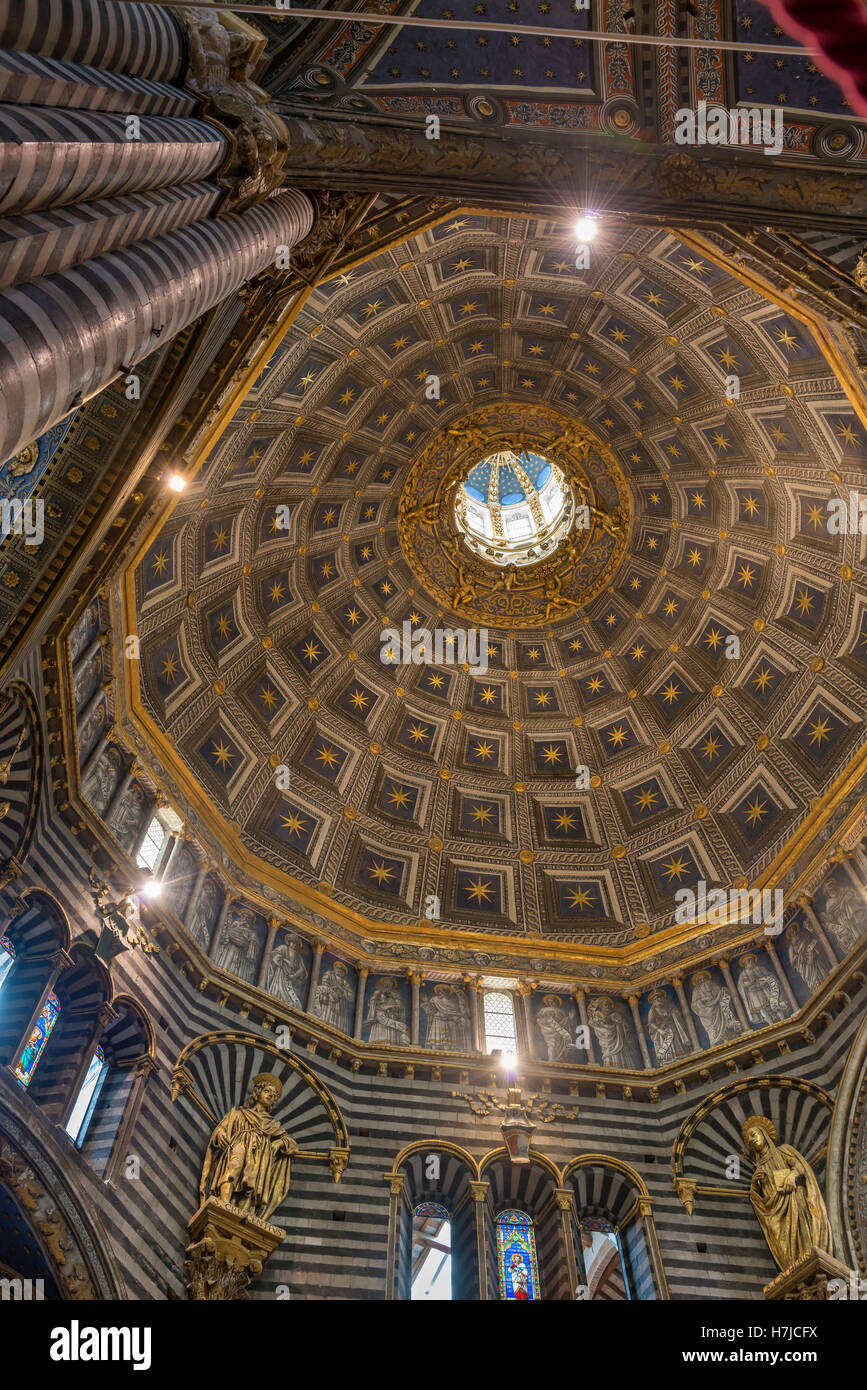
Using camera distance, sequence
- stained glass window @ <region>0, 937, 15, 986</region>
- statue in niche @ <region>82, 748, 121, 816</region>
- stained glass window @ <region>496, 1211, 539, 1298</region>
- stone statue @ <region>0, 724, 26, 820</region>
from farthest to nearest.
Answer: statue in niche @ <region>82, 748, 121, 816</region> < stained glass window @ <region>496, 1211, 539, 1298</region> < stained glass window @ <region>0, 937, 15, 986</region> < stone statue @ <region>0, 724, 26, 820</region>

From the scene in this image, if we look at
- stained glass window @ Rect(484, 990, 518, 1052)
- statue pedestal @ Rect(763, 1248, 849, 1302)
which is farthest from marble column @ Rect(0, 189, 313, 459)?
stained glass window @ Rect(484, 990, 518, 1052)

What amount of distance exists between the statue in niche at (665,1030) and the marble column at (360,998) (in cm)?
677

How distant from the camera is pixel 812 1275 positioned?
15.6 m

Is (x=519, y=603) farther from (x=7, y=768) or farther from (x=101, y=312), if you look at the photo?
(x=101, y=312)

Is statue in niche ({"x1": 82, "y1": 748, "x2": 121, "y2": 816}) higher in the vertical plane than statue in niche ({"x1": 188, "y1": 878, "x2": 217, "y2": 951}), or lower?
higher

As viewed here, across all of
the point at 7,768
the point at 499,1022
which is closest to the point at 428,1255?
the point at 499,1022

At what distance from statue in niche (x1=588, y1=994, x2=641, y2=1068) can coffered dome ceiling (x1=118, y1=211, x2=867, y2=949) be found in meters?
2.25

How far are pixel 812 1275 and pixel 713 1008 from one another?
682 cm

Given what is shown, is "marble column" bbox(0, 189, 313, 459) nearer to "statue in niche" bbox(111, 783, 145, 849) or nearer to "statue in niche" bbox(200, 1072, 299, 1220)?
"statue in niche" bbox(111, 783, 145, 849)

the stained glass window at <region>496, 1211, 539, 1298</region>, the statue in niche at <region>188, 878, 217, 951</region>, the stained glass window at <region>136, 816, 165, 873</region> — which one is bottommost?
the stained glass window at <region>496, 1211, 539, 1298</region>

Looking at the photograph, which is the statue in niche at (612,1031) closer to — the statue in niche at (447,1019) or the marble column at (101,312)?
the statue in niche at (447,1019)

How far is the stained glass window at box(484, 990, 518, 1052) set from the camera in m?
21.8

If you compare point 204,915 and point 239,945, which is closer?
point 204,915
